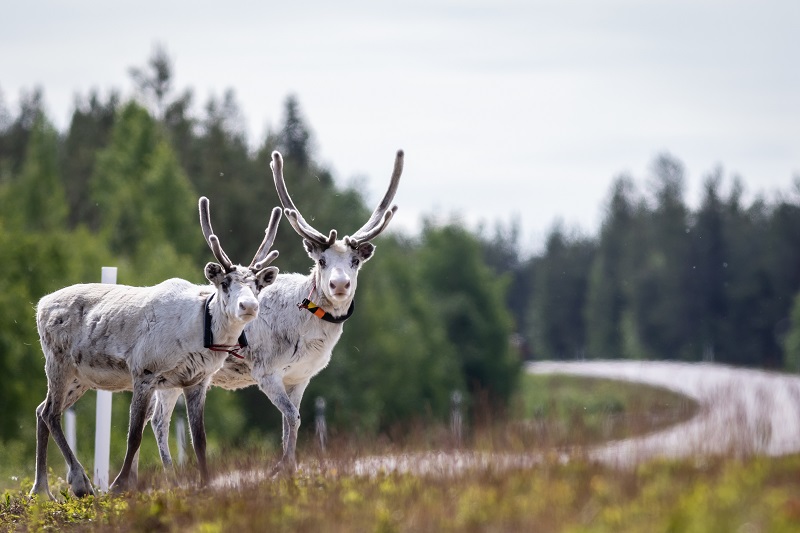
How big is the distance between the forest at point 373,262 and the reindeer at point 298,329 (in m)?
0.73

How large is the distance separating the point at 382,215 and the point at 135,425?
3.37 meters

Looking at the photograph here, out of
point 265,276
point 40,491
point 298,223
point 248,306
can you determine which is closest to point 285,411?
point 265,276

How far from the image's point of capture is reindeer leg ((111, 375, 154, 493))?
11.1 meters

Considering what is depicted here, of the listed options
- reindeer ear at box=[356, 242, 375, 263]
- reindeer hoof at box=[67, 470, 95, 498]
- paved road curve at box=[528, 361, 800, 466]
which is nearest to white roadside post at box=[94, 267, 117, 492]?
reindeer hoof at box=[67, 470, 95, 498]

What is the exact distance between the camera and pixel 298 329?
12430 millimetres

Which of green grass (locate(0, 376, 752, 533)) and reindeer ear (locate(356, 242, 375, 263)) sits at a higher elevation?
reindeer ear (locate(356, 242, 375, 263))

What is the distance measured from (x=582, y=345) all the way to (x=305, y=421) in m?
93.9

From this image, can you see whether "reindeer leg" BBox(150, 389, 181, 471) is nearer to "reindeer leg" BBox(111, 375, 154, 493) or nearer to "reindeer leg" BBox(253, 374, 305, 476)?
"reindeer leg" BBox(253, 374, 305, 476)

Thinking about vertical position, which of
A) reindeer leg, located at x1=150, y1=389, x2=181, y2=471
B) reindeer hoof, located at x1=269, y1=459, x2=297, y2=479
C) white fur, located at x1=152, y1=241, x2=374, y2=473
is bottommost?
reindeer hoof, located at x1=269, y1=459, x2=297, y2=479

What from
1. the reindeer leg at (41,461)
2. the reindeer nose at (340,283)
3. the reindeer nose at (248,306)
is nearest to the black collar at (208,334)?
A: the reindeer nose at (248,306)

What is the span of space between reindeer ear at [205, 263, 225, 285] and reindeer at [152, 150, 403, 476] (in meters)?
1.16

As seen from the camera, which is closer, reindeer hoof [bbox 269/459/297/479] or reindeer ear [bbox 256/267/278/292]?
reindeer hoof [bbox 269/459/297/479]

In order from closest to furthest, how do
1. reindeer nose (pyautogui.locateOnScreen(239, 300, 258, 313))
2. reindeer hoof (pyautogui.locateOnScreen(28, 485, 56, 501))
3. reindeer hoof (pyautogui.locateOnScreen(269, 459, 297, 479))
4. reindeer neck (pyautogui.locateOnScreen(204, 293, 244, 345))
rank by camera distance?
1. reindeer hoof (pyautogui.locateOnScreen(269, 459, 297, 479))
2. reindeer nose (pyautogui.locateOnScreen(239, 300, 258, 313))
3. reindeer neck (pyautogui.locateOnScreen(204, 293, 244, 345))
4. reindeer hoof (pyautogui.locateOnScreen(28, 485, 56, 501))

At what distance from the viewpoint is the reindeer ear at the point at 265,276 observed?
36.9 ft
